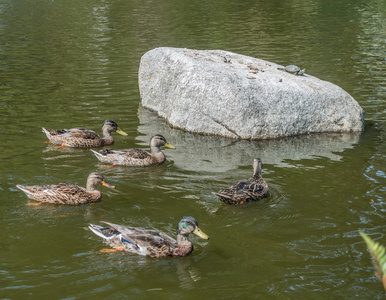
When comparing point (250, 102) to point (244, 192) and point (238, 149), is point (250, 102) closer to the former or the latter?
point (238, 149)

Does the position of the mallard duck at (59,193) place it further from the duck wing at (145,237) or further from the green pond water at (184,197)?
the duck wing at (145,237)

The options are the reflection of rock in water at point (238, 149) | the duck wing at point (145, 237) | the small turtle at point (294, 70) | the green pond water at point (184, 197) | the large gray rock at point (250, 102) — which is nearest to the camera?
the green pond water at point (184, 197)

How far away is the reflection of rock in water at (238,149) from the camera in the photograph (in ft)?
41.4

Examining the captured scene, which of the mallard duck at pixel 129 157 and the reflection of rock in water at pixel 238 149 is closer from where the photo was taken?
the mallard duck at pixel 129 157

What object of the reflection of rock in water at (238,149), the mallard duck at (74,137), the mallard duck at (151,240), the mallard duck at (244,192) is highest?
the mallard duck at (151,240)

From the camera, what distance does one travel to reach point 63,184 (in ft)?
33.3

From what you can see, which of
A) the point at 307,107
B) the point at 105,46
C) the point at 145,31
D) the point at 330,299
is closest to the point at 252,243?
the point at 330,299

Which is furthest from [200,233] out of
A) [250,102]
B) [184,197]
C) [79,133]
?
[250,102]

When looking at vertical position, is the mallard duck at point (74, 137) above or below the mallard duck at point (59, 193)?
below

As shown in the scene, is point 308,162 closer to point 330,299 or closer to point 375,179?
point 375,179

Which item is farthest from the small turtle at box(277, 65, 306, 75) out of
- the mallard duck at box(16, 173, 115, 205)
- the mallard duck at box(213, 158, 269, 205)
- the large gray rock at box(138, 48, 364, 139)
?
the mallard duck at box(16, 173, 115, 205)

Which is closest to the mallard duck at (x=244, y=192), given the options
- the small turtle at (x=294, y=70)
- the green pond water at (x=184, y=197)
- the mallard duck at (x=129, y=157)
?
the green pond water at (x=184, y=197)

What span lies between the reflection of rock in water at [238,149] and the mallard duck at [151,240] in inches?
148

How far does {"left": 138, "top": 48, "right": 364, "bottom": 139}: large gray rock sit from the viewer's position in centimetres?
1419
